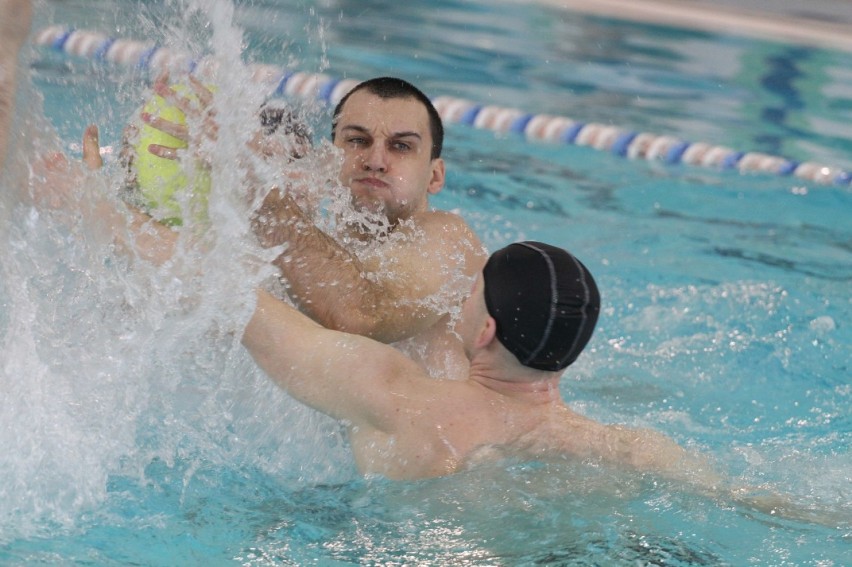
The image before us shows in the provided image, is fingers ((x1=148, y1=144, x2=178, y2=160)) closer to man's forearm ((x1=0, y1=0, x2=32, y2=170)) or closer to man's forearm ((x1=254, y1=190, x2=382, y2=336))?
man's forearm ((x1=254, y1=190, x2=382, y2=336))

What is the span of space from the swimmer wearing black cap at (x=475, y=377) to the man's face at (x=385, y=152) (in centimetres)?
75

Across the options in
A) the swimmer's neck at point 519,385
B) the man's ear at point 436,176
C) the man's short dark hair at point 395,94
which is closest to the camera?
the swimmer's neck at point 519,385

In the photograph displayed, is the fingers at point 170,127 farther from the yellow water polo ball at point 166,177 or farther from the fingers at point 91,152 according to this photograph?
the fingers at point 91,152

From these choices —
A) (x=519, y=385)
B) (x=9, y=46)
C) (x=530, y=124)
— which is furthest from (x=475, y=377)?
(x=530, y=124)

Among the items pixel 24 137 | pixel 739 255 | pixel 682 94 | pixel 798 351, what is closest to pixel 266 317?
pixel 24 137

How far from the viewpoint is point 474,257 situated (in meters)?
3.31


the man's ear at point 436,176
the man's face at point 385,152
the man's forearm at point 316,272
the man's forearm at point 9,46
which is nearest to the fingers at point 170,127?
the man's forearm at point 316,272

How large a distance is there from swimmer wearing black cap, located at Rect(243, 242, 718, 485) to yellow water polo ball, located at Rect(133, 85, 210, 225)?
31cm

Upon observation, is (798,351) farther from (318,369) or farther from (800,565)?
(318,369)

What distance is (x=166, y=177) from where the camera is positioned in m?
2.69

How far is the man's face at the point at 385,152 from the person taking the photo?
3.27 metres

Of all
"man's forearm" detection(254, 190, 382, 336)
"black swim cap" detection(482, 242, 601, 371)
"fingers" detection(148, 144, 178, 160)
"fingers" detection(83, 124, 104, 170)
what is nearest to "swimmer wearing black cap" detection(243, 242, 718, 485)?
"black swim cap" detection(482, 242, 601, 371)

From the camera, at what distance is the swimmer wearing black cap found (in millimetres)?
2486

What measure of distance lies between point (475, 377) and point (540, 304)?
0.89 feet
